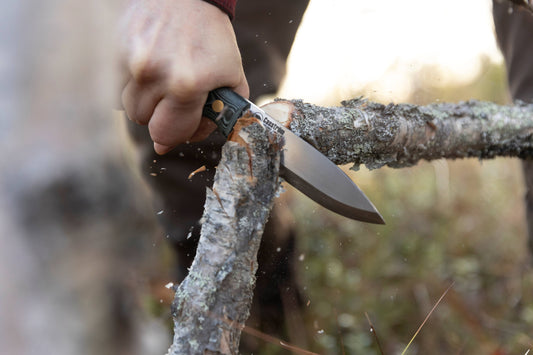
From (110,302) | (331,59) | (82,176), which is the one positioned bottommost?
(110,302)

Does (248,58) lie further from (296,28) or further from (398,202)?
(398,202)

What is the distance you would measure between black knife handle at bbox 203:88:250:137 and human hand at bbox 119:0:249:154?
19 millimetres

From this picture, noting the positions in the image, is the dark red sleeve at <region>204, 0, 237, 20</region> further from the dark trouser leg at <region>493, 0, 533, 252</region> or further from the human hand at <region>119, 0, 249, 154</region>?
the dark trouser leg at <region>493, 0, 533, 252</region>

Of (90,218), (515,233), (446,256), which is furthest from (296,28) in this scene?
(515,233)

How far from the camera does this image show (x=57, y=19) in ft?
2.68

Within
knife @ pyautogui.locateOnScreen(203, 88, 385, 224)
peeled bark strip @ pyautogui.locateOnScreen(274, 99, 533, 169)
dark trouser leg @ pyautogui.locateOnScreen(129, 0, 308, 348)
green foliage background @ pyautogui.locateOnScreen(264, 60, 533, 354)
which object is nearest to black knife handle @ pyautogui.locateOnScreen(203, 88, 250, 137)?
knife @ pyautogui.locateOnScreen(203, 88, 385, 224)

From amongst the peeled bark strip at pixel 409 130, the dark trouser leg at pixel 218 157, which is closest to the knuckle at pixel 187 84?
the peeled bark strip at pixel 409 130

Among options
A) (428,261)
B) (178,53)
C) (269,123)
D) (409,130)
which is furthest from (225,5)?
(428,261)

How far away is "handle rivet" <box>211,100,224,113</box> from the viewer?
76 centimetres

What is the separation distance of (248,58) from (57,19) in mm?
623

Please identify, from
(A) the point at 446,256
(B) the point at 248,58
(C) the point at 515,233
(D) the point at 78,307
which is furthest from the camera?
(C) the point at 515,233

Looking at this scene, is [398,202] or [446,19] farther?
[398,202]

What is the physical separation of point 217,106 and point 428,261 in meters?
2.17

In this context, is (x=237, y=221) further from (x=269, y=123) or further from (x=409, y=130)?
(x=409, y=130)
